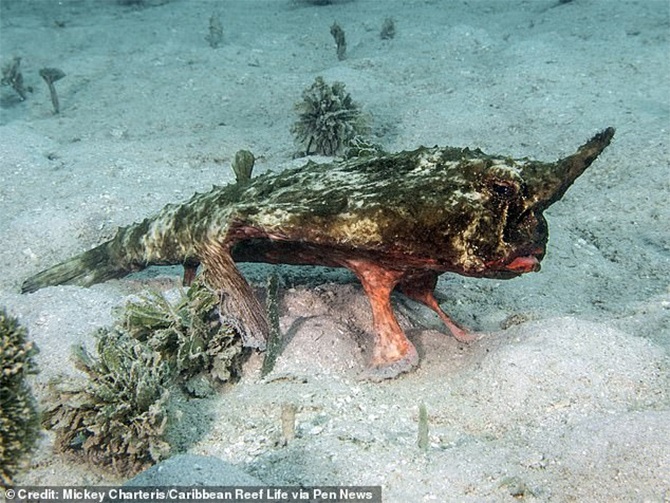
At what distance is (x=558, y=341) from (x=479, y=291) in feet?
4.87

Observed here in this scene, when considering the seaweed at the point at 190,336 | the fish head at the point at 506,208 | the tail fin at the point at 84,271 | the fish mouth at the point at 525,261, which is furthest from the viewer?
the tail fin at the point at 84,271

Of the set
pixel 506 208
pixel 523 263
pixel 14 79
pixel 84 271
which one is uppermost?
pixel 506 208

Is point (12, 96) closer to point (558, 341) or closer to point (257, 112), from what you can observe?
point (257, 112)

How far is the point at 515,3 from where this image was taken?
1325cm

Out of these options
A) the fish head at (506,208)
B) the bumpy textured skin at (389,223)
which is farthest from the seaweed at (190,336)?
the fish head at (506,208)

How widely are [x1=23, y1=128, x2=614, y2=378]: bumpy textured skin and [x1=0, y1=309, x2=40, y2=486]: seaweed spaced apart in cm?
174

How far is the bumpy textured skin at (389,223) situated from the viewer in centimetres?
335

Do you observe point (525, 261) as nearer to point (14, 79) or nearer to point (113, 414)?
point (113, 414)

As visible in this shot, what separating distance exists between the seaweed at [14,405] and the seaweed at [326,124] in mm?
5465

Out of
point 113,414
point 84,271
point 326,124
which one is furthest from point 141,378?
point 326,124

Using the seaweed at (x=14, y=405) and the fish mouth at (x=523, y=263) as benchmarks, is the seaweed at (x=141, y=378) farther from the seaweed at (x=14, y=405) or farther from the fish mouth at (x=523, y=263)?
the fish mouth at (x=523, y=263)

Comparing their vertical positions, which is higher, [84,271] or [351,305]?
[351,305]

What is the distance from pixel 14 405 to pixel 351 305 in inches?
109

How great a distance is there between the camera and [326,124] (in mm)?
7332
